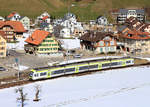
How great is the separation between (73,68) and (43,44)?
1945 cm

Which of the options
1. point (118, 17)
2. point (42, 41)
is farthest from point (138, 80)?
point (118, 17)

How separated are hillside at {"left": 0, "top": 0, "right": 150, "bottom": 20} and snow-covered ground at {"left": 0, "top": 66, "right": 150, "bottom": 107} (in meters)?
106

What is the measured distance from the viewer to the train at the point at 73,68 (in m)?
42.0

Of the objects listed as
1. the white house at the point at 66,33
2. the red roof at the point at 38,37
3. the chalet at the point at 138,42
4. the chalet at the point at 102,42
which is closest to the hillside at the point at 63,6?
the white house at the point at 66,33

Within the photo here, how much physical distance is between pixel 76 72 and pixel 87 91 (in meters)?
9.24

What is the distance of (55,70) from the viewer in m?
44.0

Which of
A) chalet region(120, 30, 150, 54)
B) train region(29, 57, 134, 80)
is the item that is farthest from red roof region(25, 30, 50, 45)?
chalet region(120, 30, 150, 54)

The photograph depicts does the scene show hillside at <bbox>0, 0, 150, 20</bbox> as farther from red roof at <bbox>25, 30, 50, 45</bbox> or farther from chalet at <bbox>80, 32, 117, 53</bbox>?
red roof at <bbox>25, 30, 50, 45</bbox>

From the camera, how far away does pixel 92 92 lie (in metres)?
38.2

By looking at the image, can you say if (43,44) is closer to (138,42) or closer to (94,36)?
(94,36)

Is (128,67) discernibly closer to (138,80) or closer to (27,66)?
(138,80)

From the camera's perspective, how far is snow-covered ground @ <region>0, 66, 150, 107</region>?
34.0m

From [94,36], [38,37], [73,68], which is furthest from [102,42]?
[73,68]

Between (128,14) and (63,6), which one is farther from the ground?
(63,6)
